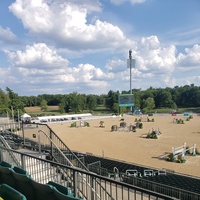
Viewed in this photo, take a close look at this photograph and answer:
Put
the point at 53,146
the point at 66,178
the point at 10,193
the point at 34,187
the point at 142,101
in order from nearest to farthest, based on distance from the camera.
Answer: the point at 10,193 → the point at 34,187 → the point at 66,178 → the point at 53,146 → the point at 142,101

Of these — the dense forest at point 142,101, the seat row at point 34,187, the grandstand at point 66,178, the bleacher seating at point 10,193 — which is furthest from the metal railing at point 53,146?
the dense forest at point 142,101

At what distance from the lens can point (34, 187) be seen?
4.23 m

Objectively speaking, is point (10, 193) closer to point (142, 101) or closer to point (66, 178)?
point (66, 178)

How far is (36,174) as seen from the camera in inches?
289

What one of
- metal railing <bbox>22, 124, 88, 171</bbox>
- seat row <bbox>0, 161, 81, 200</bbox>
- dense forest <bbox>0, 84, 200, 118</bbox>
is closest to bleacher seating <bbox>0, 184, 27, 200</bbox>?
seat row <bbox>0, 161, 81, 200</bbox>

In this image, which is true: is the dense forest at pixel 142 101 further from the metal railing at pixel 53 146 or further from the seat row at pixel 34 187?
the seat row at pixel 34 187

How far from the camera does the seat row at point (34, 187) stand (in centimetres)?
371

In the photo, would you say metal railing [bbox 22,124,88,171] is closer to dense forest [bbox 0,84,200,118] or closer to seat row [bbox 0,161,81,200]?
seat row [bbox 0,161,81,200]

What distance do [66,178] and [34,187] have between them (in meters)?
2.58

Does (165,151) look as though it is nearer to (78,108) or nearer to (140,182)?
(140,182)

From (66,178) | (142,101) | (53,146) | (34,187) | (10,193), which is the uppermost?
(142,101)

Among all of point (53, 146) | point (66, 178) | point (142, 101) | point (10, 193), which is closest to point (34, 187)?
point (10, 193)

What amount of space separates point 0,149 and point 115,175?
278 inches

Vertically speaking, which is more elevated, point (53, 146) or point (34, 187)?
point (34, 187)
